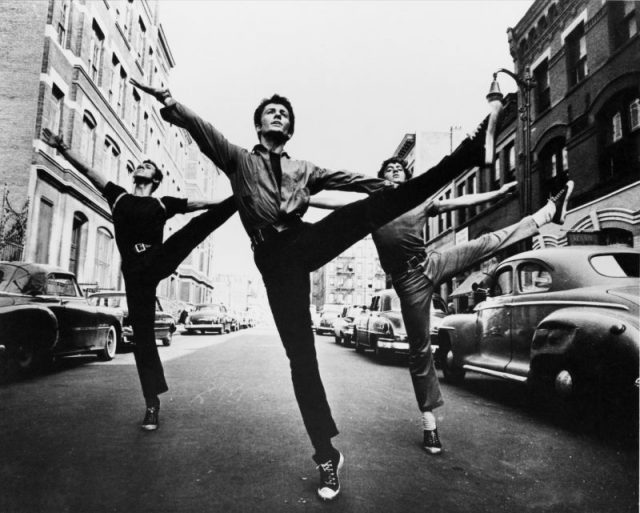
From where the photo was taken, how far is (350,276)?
3.13 meters

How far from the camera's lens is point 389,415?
294 centimetres

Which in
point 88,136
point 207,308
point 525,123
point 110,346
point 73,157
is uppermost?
point 525,123

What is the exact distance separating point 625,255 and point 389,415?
6.11 ft

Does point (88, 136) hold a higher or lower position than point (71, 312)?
higher

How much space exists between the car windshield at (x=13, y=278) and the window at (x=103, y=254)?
46 cm

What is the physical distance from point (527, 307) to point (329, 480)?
2.67 meters

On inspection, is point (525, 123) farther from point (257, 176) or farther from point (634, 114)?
point (257, 176)

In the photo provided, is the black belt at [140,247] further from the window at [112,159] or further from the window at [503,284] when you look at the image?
the window at [503,284]

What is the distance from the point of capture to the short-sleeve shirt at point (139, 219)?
2512 mm

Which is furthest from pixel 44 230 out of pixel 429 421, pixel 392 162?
pixel 429 421

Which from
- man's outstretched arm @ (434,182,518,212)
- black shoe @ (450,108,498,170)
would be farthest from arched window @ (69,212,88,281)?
black shoe @ (450,108,498,170)

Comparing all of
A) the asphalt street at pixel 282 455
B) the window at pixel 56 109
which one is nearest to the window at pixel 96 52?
the window at pixel 56 109

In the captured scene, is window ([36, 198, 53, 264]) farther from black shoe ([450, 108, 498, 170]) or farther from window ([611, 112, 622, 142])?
window ([611, 112, 622, 142])

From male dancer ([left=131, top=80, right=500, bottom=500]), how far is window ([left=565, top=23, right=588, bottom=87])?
190 centimetres
